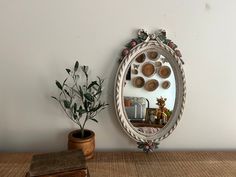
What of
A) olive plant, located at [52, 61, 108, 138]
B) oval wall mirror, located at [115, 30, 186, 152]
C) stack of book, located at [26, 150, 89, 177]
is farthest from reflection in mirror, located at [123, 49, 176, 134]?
stack of book, located at [26, 150, 89, 177]

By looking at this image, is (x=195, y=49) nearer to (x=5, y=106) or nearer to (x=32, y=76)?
(x=32, y=76)

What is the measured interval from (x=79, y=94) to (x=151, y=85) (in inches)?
13.2

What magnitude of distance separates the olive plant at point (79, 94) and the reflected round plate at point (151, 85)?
21 cm

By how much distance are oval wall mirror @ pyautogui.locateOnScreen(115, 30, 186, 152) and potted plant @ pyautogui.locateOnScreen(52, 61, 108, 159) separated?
10 cm

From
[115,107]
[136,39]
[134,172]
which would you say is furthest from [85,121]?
[136,39]

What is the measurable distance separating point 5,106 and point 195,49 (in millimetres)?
923

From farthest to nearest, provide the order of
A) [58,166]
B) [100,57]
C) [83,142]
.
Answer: [100,57]
[83,142]
[58,166]

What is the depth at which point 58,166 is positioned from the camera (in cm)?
81

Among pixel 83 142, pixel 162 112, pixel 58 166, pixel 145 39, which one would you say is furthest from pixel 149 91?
pixel 58 166

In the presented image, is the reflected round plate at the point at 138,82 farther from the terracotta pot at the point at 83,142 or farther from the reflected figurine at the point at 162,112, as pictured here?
the terracotta pot at the point at 83,142

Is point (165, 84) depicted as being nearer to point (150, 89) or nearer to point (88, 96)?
point (150, 89)

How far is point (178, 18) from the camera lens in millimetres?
1116

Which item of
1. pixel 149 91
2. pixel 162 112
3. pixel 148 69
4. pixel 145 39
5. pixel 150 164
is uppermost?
pixel 145 39

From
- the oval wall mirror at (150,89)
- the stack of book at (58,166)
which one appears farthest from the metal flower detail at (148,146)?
the stack of book at (58,166)
